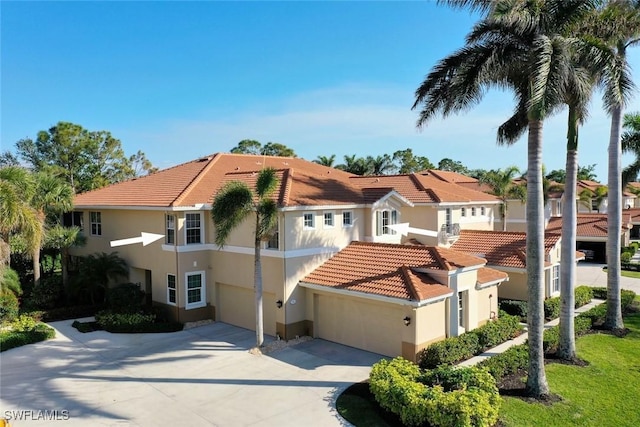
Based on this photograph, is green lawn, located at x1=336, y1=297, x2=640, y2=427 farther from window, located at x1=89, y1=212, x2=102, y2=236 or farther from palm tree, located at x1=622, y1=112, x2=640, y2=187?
window, located at x1=89, y1=212, x2=102, y2=236

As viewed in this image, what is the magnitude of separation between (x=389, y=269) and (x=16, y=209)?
14976mm

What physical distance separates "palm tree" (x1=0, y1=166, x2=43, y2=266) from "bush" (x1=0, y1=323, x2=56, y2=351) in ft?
9.67

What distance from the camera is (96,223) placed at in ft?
87.6

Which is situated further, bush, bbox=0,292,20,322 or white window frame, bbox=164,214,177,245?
white window frame, bbox=164,214,177,245

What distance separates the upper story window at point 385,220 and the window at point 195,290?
29.9ft

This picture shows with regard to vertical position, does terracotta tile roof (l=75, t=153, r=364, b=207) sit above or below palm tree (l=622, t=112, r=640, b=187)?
below

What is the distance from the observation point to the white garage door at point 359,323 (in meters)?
16.3

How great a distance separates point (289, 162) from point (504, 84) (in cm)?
1716

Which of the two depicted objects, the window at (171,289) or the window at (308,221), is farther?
the window at (171,289)

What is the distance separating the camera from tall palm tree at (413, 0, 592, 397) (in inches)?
491

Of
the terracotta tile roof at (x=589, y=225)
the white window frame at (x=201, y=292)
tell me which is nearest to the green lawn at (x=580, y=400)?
the white window frame at (x=201, y=292)

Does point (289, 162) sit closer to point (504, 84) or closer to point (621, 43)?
point (504, 84)

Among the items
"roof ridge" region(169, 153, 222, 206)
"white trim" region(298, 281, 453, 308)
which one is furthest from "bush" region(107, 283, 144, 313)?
"white trim" region(298, 281, 453, 308)

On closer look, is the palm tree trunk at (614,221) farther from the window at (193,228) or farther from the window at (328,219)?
the window at (193,228)
